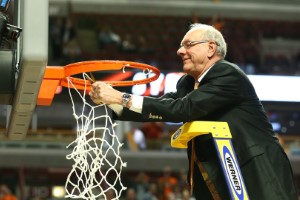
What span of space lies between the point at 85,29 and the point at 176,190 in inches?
242

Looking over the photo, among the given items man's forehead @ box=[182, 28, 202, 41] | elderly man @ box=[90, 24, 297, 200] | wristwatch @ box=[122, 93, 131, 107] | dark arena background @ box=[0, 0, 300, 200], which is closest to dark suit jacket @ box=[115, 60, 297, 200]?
elderly man @ box=[90, 24, 297, 200]

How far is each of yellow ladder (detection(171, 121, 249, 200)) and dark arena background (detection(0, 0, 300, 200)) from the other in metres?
9.87

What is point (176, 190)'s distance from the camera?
14203 millimetres

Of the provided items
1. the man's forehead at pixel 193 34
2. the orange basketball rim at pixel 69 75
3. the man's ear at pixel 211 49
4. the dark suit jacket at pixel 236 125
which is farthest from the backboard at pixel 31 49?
the man's ear at pixel 211 49

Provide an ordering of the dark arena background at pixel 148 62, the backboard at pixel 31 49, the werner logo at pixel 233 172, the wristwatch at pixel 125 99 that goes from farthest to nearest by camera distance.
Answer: the dark arena background at pixel 148 62 < the wristwatch at pixel 125 99 < the werner logo at pixel 233 172 < the backboard at pixel 31 49

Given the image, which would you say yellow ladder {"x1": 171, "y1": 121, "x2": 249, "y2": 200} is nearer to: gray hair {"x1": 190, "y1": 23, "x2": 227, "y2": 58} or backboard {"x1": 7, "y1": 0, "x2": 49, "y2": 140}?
gray hair {"x1": 190, "y1": 23, "x2": 227, "y2": 58}

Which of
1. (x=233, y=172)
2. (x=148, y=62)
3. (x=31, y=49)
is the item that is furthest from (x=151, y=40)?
(x=31, y=49)

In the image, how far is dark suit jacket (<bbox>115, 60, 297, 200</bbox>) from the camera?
4117 mm

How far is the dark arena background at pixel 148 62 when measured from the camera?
16.5m

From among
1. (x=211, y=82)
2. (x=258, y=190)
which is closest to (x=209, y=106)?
(x=211, y=82)

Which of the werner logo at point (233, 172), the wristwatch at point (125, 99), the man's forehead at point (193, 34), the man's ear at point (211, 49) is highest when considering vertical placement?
the man's forehead at point (193, 34)

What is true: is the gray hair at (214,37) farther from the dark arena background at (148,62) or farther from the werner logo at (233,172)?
the dark arena background at (148,62)

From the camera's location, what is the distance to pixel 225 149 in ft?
13.7

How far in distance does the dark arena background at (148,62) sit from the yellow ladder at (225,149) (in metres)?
9.87
